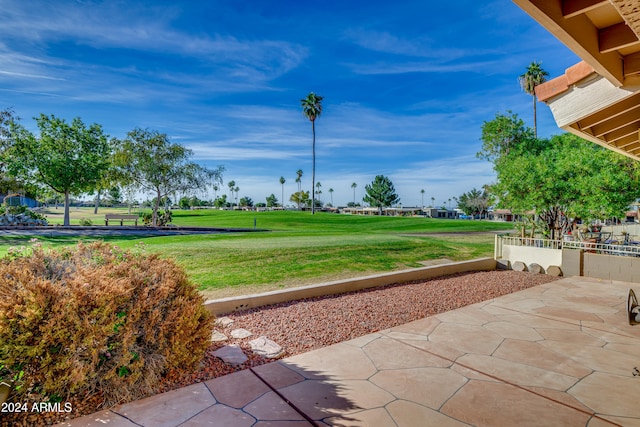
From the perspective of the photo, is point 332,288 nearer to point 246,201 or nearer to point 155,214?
point 155,214

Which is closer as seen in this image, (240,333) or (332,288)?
(240,333)

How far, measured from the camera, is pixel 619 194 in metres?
10.4

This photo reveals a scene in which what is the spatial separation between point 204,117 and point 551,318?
29143mm

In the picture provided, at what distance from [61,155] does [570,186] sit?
28439mm

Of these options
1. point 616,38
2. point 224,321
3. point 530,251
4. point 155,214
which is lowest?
point 224,321

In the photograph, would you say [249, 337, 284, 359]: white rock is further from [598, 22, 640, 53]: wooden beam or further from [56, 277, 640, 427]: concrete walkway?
[598, 22, 640, 53]: wooden beam

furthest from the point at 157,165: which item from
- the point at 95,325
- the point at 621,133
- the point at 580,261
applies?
the point at 621,133

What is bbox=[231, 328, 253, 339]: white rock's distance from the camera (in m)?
4.66

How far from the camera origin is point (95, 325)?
283 centimetres

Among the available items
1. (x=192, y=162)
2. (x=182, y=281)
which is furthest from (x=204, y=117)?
(x=182, y=281)

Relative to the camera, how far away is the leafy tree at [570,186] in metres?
10.5

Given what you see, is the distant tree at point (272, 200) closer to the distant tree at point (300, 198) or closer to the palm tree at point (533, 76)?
the distant tree at point (300, 198)

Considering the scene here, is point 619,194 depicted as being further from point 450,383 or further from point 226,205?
point 226,205

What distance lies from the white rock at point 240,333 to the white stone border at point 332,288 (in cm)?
70
